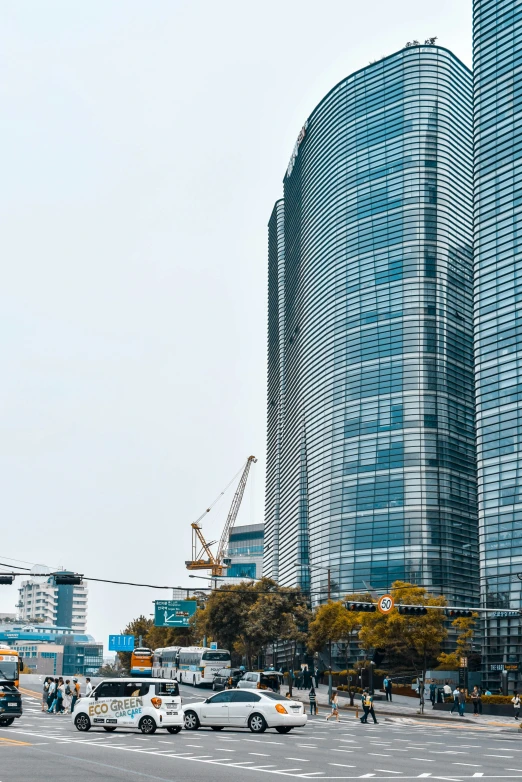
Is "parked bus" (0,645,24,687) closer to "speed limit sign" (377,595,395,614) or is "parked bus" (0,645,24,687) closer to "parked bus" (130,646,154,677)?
"speed limit sign" (377,595,395,614)

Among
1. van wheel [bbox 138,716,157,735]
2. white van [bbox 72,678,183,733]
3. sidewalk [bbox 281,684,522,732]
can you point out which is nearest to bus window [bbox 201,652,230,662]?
sidewalk [bbox 281,684,522,732]

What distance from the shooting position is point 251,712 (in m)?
38.8

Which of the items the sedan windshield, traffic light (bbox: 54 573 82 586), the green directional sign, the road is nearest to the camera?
the road

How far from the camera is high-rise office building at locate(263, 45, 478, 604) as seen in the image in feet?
417

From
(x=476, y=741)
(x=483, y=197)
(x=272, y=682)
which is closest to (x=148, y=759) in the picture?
(x=476, y=741)

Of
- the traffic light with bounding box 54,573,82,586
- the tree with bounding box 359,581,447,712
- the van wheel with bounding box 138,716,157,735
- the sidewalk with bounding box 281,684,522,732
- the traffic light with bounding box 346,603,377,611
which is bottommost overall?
the sidewalk with bounding box 281,684,522,732

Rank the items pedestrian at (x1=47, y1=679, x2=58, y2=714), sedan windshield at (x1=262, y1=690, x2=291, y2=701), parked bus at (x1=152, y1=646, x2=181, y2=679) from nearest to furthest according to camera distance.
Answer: sedan windshield at (x1=262, y1=690, x2=291, y2=701)
pedestrian at (x1=47, y1=679, x2=58, y2=714)
parked bus at (x1=152, y1=646, x2=181, y2=679)

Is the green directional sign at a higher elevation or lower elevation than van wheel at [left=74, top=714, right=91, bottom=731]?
higher

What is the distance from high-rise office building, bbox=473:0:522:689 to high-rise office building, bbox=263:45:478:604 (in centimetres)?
2145

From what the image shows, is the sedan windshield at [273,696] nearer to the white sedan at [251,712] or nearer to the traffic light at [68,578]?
the white sedan at [251,712]

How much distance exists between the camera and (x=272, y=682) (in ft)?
232

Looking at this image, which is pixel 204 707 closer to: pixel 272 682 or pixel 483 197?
pixel 272 682

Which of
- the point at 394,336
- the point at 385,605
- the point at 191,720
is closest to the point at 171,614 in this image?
the point at 394,336

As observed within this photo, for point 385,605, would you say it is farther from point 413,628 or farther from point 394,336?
point 394,336
